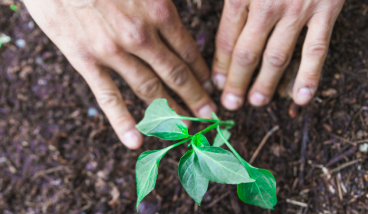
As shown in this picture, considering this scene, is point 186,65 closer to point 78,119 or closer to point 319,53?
point 319,53

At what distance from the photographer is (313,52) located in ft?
4.45

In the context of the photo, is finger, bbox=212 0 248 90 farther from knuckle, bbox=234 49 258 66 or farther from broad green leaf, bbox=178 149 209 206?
broad green leaf, bbox=178 149 209 206

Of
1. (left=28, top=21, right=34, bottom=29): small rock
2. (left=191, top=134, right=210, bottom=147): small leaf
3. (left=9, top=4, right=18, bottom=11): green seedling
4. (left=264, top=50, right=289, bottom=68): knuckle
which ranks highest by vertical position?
(left=9, top=4, right=18, bottom=11): green seedling

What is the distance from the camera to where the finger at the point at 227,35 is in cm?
145

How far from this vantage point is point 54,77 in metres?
2.12

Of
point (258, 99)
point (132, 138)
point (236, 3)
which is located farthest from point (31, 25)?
point (258, 99)

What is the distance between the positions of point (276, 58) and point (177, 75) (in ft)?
2.03

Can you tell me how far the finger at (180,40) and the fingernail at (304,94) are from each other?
65 cm

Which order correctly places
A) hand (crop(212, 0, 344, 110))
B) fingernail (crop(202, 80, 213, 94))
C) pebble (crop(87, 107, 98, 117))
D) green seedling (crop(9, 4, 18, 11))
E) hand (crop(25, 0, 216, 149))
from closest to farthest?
hand (crop(212, 0, 344, 110)) < hand (crop(25, 0, 216, 149)) < fingernail (crop(202, 80, 213, 94)) < pebble (crop(87, 107, 98, 117)) < green seedling (crop(9, 4, 18, 11))

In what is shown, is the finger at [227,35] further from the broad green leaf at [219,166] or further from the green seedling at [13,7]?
the green seedling at [13,7]

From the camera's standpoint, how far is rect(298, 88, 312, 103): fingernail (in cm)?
146

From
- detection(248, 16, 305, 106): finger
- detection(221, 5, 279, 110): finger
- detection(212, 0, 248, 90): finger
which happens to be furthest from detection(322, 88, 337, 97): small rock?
detection(212, 0, 248, 90): finger

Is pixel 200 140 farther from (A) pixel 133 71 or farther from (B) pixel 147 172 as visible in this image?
(A) pixel 133 71

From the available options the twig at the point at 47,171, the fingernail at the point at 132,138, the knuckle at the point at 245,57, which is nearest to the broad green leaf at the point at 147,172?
the fingernail at the point at 132,138
